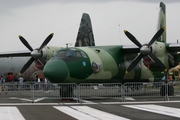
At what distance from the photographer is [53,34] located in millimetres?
20766

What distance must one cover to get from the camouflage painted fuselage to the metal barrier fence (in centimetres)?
63

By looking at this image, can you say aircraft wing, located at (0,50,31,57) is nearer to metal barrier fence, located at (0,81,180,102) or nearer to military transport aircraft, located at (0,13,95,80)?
military transport aircraft, located at (0,13,95,80)

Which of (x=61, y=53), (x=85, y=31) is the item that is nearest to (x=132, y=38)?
(x=61, y=53)

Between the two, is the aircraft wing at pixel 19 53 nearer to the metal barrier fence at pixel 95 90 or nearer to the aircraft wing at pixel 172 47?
the metal barrier fence at pixel 95 90

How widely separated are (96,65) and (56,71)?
259 centimetres

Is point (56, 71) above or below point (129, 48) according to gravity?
below

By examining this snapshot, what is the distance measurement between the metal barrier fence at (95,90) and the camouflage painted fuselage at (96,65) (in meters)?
0.63

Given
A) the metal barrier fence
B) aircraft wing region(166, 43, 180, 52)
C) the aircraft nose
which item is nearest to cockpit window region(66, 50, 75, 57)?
the aircraft nose

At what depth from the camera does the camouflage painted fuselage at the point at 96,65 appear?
1521 centimetres

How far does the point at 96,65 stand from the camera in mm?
16688

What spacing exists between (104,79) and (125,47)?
2.72 m

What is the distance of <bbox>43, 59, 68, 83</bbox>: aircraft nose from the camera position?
14883mm

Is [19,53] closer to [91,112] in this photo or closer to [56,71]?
[56,71]

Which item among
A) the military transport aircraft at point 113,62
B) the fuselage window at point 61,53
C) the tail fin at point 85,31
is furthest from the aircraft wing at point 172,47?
the tail fin at point 85,31
